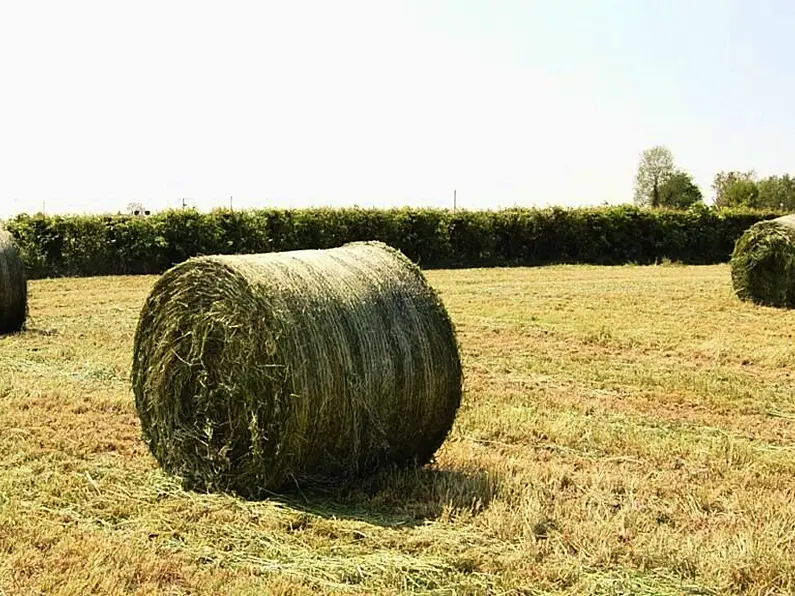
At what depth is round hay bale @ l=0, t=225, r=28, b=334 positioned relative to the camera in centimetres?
1352

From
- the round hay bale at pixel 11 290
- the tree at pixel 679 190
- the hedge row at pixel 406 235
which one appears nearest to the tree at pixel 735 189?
the tree at pixel 679 190

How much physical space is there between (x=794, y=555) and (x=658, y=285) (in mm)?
17031

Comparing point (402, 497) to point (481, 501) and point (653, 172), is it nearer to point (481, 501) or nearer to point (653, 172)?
point (481, 501)

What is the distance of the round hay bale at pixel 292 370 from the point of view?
6059mm

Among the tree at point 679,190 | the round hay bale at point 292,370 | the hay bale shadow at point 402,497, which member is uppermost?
the tree at point 679,190

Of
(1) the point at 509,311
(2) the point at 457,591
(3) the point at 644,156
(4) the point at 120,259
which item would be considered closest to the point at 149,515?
(2) the point at 457,591

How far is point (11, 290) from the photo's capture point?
13.6 m

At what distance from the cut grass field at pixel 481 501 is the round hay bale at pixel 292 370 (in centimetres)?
24

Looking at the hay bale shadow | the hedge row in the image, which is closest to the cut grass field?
the hay bale shadow

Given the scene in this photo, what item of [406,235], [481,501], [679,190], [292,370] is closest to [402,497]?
[481,501]

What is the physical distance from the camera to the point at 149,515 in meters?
5.55

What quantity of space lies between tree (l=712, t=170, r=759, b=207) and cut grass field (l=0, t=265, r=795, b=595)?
5547 centimetres

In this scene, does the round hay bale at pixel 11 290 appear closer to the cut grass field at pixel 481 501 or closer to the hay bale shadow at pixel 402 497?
the cut grass field at pixel 481 501

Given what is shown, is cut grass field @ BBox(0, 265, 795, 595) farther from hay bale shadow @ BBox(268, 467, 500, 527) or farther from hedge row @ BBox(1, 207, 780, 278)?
hedge row @ BBox(1, 207, 780, 278)
